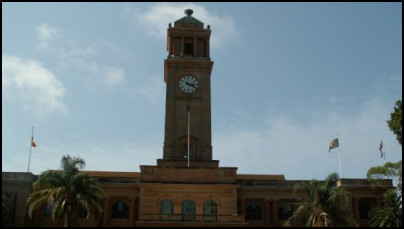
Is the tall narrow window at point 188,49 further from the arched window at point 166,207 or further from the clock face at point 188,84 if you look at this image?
the arched window at point 166,207

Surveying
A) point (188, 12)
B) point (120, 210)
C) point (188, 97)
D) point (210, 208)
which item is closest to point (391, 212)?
point (210, 208)

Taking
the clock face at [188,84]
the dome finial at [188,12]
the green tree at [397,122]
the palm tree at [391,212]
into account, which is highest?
the dome finial at [188,12]

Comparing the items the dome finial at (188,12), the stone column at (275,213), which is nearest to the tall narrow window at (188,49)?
the dome finial at (188,12)

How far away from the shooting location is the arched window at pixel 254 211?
52781 millimetres

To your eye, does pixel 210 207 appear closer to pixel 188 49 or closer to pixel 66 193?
pixel 66 193

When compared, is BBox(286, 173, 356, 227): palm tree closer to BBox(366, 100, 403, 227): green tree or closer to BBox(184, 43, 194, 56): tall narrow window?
BBox(366, 100, 403, 227): green tree

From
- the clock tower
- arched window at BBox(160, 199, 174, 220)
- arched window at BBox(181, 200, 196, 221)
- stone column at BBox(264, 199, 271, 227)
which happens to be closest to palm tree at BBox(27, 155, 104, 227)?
arched window at BBox(160, 199, 174, 220)

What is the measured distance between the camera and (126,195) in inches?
2036

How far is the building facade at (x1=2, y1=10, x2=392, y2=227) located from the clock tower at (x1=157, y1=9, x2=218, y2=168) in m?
0.11

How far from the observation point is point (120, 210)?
171ft

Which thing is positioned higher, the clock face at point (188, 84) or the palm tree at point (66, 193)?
the clock face at point (188, 84)

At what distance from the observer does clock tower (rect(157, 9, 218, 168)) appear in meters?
53.9

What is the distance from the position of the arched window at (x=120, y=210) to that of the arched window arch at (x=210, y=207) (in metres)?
9.89

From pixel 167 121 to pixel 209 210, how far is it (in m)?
13.1
